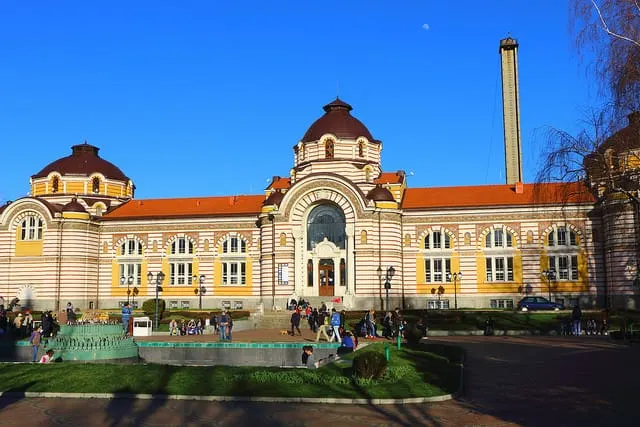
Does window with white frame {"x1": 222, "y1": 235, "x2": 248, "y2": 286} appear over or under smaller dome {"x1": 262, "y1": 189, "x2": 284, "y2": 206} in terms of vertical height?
under

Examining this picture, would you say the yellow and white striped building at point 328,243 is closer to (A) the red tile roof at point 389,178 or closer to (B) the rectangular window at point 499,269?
(B) the rectangular window at point 499,269

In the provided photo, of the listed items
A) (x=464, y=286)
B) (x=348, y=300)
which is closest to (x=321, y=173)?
(x=348, y=300)

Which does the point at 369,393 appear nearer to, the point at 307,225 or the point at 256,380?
the point at 256,380

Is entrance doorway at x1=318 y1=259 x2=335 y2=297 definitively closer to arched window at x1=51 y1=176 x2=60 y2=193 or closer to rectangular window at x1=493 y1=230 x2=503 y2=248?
rectangular window at x1=493 y1=230 x2=503 y2=248

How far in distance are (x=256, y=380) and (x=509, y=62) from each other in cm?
6187

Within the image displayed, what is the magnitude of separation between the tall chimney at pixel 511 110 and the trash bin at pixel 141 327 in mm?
43101

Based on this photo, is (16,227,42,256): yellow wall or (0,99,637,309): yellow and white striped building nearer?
(0,99,637,309): yellow and white striped building

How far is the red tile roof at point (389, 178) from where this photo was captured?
56906 millimetres

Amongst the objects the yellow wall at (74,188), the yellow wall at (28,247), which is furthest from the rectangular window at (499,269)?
the yellow wall at (28,247)

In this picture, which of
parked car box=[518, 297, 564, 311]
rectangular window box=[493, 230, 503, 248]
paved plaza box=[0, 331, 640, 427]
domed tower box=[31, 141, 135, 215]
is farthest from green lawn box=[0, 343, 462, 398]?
domed tower box=[31, 141, 135, 215]

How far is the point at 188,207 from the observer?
205 feet

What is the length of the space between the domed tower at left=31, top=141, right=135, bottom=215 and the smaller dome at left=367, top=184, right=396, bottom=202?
25759 mm

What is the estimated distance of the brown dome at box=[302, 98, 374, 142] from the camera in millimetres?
56969

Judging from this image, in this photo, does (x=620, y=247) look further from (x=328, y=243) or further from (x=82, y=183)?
(x=82, y=183)
